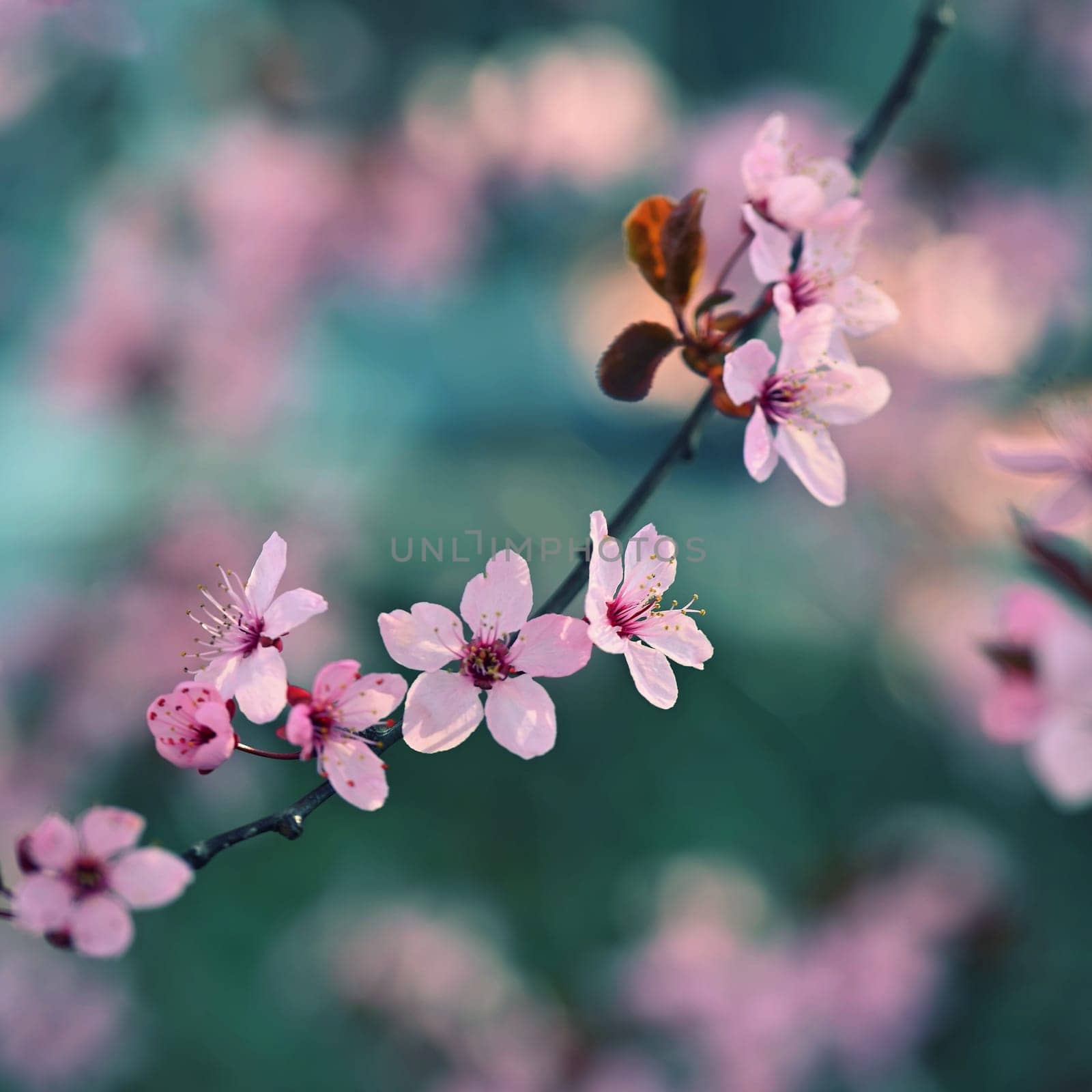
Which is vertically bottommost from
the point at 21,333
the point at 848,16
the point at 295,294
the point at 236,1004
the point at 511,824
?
the point at 236,1004

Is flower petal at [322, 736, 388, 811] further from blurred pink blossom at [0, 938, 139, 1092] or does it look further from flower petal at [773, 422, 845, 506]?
blurred pink blossom at [0, 938, 139, 1092]

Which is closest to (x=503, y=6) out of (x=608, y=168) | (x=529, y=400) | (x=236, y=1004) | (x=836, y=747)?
(x=608, y=168)

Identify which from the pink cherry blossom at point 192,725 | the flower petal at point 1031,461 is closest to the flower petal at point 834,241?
the flower petal at point 1031,461

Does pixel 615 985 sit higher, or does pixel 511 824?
pixel 615 985

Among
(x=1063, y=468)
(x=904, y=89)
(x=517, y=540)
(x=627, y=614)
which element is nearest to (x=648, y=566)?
(x=627, y=614)

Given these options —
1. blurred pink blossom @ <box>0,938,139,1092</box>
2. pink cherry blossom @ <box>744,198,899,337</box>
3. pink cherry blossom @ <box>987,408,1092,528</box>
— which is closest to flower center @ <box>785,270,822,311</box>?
pink cherry blossom @ <box>744,198,899,337</box>

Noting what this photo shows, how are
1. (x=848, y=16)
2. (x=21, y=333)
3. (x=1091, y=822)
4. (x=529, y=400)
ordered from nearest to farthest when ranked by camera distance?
(x=21, y=333) → (x=1091, y=822) → (x=529, y=400) → (x=848, y=16)

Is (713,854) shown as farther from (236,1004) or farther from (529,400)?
(529,400)
